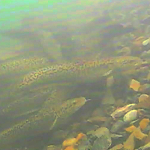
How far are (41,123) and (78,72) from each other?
817 mm

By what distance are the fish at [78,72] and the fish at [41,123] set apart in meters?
0.43

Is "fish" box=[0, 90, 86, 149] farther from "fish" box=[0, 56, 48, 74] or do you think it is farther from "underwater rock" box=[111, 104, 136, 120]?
"fish" box=[0, 56, 48, 74]

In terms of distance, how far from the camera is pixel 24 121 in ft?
9.17

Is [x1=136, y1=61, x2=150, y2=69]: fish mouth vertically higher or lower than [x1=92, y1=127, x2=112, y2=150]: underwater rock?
higher

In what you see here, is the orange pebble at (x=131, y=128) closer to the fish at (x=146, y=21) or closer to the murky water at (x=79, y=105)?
the murky water at (x=79, y=105)

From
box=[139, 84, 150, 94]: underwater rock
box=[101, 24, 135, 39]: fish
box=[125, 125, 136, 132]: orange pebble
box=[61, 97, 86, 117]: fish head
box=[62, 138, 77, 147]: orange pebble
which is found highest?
box=[101, 24, 135, 39]: fish

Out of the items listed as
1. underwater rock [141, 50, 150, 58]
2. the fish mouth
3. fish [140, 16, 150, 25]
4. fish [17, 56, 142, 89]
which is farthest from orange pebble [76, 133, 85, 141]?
fish [140, 16, 150, 25]

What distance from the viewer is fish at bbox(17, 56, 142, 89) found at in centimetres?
320

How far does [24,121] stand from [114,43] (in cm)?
245

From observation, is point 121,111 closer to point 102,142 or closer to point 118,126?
point 118,126

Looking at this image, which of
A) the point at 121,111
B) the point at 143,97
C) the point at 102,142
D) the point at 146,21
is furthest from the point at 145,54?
the point at 146,21

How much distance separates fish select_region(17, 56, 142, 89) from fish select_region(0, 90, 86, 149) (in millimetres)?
433

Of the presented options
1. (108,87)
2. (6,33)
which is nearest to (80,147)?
(108,87)

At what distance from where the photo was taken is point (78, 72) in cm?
325
